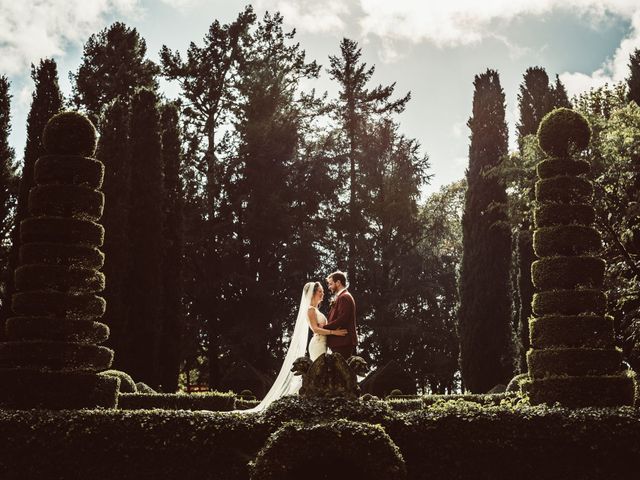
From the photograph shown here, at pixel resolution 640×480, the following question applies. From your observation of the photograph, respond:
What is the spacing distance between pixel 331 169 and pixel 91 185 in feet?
73.6

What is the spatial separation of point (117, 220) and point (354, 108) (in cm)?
1714

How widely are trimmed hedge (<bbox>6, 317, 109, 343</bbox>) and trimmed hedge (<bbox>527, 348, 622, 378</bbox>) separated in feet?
23.0

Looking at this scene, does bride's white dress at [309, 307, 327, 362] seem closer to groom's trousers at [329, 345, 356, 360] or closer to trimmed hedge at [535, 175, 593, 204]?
groom's trousers at [329, 345, 356, 360]

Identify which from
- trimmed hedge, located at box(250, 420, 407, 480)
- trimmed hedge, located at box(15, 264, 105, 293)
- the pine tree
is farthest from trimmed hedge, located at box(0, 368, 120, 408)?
the pine tree

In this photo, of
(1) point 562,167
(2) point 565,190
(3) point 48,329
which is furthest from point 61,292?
(1) point 562,167

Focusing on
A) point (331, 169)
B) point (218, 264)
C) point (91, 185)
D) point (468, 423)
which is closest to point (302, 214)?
point (331, 169)

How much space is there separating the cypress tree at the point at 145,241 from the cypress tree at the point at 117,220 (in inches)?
16.4

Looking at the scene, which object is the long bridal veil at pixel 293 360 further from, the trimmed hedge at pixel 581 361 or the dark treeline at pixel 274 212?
the dark treeline at pixel 274 212

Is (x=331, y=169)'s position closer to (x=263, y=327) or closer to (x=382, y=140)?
(x=382, y=140)

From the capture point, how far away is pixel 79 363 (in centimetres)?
938

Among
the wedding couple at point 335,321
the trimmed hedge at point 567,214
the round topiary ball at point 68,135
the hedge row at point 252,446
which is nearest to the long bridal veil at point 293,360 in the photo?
the wedding couple at point 335,321

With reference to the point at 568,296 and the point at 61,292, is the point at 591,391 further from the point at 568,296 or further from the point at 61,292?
the point at 61,292

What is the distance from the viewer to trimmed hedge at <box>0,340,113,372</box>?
361 inches

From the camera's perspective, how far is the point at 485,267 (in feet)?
86.5
